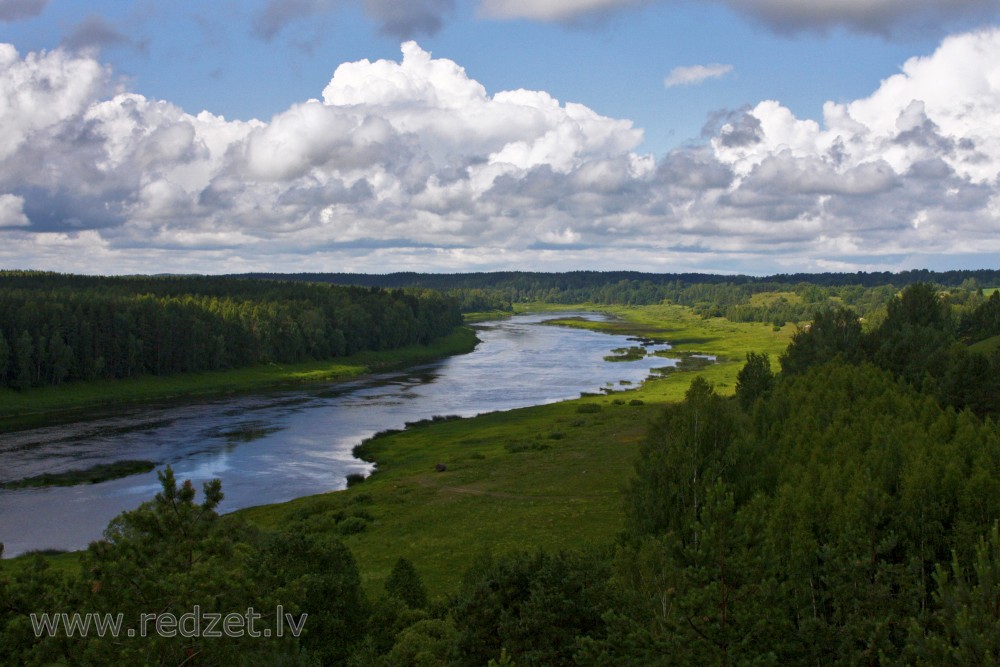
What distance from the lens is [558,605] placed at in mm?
21266

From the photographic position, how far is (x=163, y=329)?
131750mm

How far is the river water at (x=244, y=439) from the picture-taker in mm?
60781

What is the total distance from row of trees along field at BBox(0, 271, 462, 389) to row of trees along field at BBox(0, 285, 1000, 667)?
100071 mm

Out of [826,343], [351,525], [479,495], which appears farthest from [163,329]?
[826,343]

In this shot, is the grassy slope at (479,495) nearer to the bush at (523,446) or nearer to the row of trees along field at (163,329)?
the bush at (523,446)

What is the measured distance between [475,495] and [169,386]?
269 ft

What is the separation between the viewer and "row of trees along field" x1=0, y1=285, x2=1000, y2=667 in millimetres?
16234

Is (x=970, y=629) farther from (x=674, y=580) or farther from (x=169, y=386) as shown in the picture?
(x=169, y=386)

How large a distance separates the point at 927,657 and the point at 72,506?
61450 mm

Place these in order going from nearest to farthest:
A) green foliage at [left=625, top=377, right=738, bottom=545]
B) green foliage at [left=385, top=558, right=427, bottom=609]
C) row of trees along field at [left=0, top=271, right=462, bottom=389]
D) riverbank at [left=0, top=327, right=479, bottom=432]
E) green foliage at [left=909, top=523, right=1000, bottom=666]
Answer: green foliage at [left=909, top=523, right=1000, bottom=666], green foliage at [left=385, top=558, right=427, bottom=609], green foliage at [left=625, top=377, right=738, bottom=545], riverbank at [left=0, top=327, right=479, bottom=432], row of trees along field at [left=0, top=271, right=462, bottom=389]

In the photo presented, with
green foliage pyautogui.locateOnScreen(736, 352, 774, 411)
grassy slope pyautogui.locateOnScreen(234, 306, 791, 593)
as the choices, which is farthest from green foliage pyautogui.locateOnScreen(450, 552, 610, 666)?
green foliage pyautogui.locateOnScreen(736, 352, 774, 411)

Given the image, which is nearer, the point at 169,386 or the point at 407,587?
the point at 407,587

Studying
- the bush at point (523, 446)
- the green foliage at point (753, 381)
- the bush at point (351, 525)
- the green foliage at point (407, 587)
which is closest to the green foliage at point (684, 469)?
the green foliage at point (407, 587)

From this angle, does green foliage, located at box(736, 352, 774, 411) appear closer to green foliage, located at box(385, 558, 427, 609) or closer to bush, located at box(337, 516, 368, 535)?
bush, located at box(337, 516, 368, 535)
